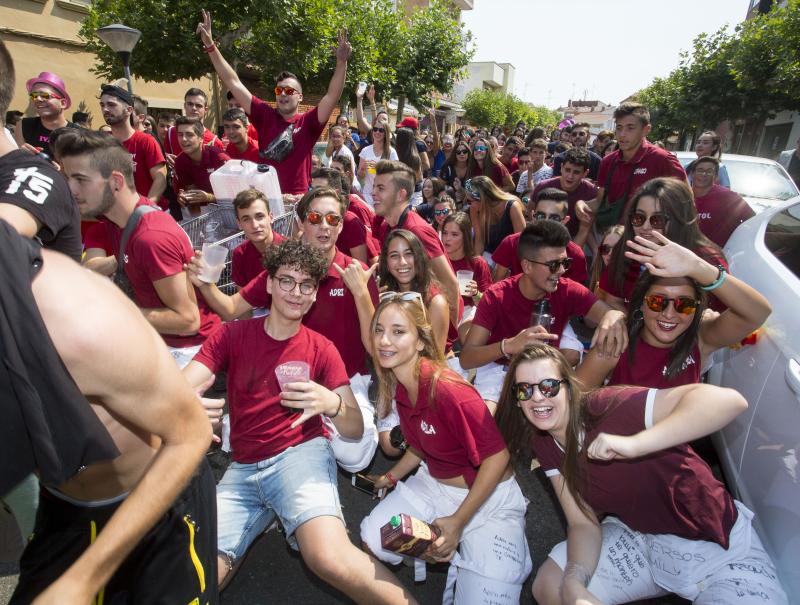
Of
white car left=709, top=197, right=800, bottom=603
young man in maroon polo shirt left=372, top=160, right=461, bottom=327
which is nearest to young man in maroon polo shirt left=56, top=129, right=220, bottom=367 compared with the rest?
young man in maroon polo shirt left=372, top=160, right=461, bottom=327

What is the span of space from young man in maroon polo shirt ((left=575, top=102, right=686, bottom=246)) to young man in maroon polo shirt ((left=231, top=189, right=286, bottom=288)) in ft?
10.4

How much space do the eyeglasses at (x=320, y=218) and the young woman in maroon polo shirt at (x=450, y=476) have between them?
45.2 inches

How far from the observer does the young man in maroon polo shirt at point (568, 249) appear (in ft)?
13.1

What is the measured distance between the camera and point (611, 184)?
4.92m

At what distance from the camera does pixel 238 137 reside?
612 cm

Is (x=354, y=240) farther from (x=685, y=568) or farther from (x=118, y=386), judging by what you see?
(x=118, y=386)

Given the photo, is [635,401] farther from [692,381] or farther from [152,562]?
[152,562]

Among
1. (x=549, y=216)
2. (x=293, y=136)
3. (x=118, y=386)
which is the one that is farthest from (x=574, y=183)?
(x=118, y=386)

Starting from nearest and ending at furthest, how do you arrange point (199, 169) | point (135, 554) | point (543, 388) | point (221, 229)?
1. point (135, 554)
2. point (543, 388)
3. point (221, 229)
4. point (199, 169)

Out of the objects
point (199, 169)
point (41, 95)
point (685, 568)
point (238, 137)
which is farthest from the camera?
point (238, 137)

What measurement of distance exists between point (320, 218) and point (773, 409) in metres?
2.85

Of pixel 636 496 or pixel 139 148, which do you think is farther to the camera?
pixel 139 148

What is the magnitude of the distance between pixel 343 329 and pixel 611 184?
3.23m

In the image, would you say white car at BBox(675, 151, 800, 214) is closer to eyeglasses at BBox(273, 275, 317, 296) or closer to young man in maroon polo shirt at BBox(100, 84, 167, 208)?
eyeglasses at BBox(273, 275, 317, 296)
